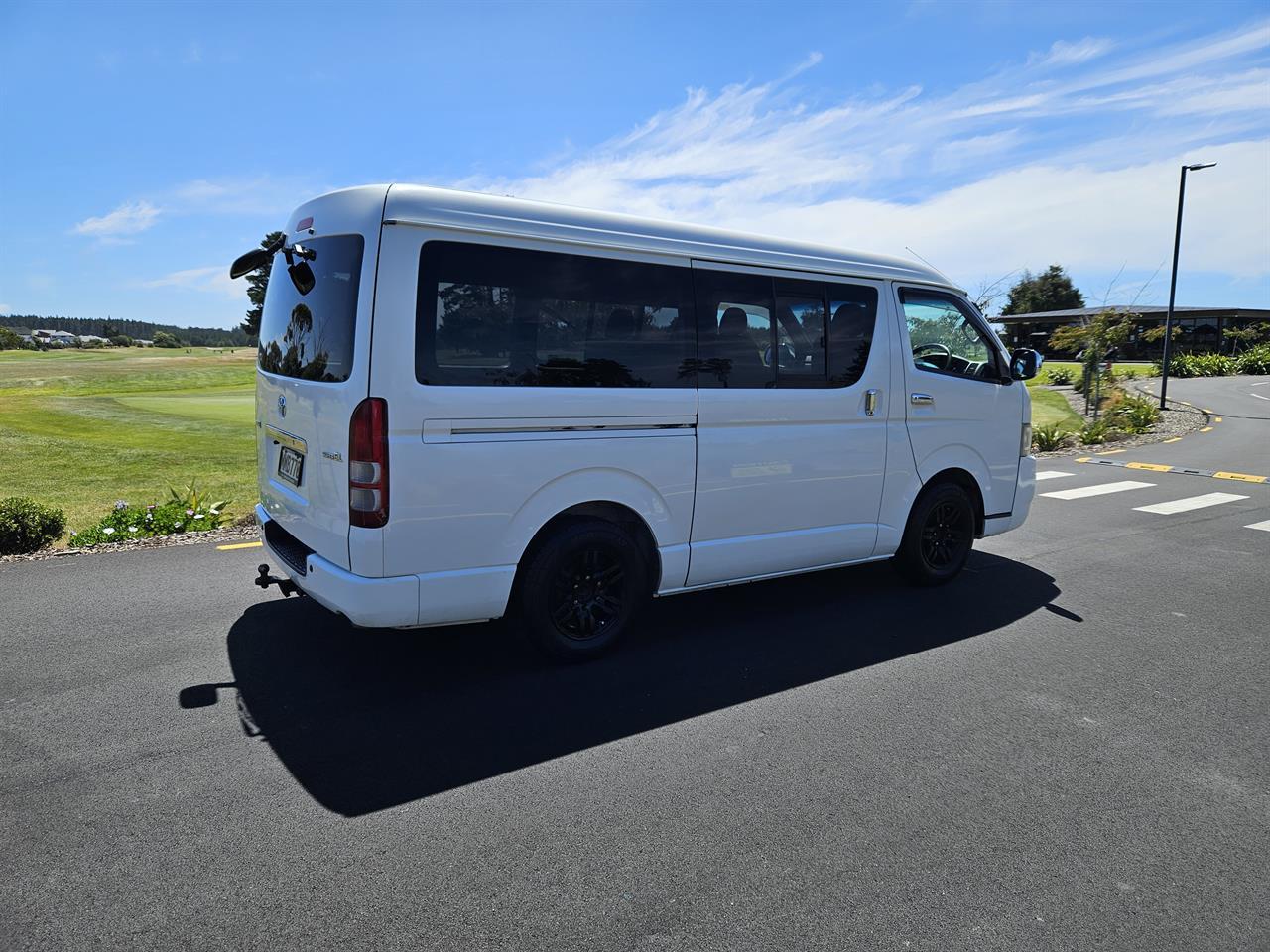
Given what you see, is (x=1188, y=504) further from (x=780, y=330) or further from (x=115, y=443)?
(x=115, y=443)

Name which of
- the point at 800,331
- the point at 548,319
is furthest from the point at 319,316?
the point at 800,331

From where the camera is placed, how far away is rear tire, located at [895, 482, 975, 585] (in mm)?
5801

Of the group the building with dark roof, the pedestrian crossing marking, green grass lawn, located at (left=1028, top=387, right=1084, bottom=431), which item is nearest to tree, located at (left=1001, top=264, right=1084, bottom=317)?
the building with dark roof

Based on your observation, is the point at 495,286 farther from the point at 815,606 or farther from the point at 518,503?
the point at 815,606

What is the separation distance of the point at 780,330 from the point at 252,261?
311 centimetres

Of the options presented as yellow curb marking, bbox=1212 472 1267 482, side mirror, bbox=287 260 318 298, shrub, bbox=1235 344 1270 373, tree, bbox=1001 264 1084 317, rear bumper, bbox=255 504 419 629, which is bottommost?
yellow curb marking, bbox=1212 472 1267 482

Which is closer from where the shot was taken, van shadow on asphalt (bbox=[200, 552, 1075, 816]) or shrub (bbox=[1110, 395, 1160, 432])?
van shadow on asphalt (bbox=[200, 552, 1075, 816])

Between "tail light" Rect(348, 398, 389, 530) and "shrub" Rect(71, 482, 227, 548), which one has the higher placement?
"tail light" Rect(348, 398, 389, 530)

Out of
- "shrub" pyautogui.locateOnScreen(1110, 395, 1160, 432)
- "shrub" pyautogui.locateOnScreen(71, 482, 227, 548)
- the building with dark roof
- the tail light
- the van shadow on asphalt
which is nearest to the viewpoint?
the van shadow on asphalt

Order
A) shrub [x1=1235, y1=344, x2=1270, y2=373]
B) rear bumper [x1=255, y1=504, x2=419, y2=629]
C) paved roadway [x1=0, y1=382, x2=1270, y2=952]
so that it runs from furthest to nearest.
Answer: shrub [x1=1235, y1=344, x2=1270, y2=373]
rear bumper [x1=255, y1=504, x2=419, y2=629]
paved roadway [x1=0, y1=382, x2=1270, y2=952]

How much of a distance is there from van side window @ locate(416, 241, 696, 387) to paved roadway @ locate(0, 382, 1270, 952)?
64.0 inches

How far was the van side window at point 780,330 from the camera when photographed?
4.63 meters

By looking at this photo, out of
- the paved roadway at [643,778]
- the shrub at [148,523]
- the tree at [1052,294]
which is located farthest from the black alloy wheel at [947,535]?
the tree at [1052,294]

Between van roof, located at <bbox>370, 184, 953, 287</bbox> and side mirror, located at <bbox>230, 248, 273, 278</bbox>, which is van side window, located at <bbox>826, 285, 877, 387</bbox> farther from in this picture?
side mirror, located at <bbox>230, 248, 273, 278</bbox>
